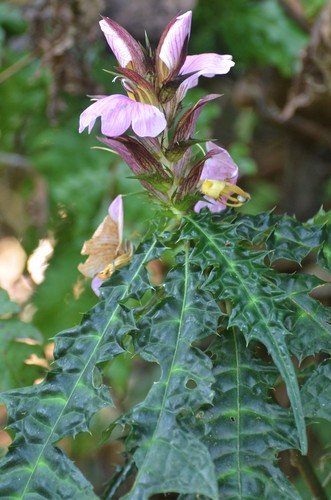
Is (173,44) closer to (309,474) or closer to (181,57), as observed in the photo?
(181,57)

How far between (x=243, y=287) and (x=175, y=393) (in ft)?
0.39

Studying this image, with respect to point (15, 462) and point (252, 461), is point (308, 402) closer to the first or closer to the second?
point (252, 461)

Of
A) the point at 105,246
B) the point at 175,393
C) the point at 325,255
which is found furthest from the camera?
the point at 105,246

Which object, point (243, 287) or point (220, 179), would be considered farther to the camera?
point (220, 179)

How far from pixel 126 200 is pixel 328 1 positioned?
742mm

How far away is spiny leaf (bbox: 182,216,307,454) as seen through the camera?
1.97 ft

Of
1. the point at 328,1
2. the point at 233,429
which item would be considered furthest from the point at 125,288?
the point at 328,1

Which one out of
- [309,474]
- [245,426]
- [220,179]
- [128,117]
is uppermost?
[128,117]

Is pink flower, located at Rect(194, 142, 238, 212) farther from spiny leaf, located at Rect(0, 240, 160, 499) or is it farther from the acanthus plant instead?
spiny leaf, located at Rect(0, 240, 160, 499)

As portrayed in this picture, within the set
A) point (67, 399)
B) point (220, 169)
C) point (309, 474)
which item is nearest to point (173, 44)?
point (220, 169)

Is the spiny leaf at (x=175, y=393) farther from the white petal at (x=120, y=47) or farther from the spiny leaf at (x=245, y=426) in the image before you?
the white petal at (x=120, y=47)

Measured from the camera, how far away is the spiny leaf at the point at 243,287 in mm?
599

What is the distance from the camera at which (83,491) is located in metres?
0.61

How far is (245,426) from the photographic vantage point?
640mm
